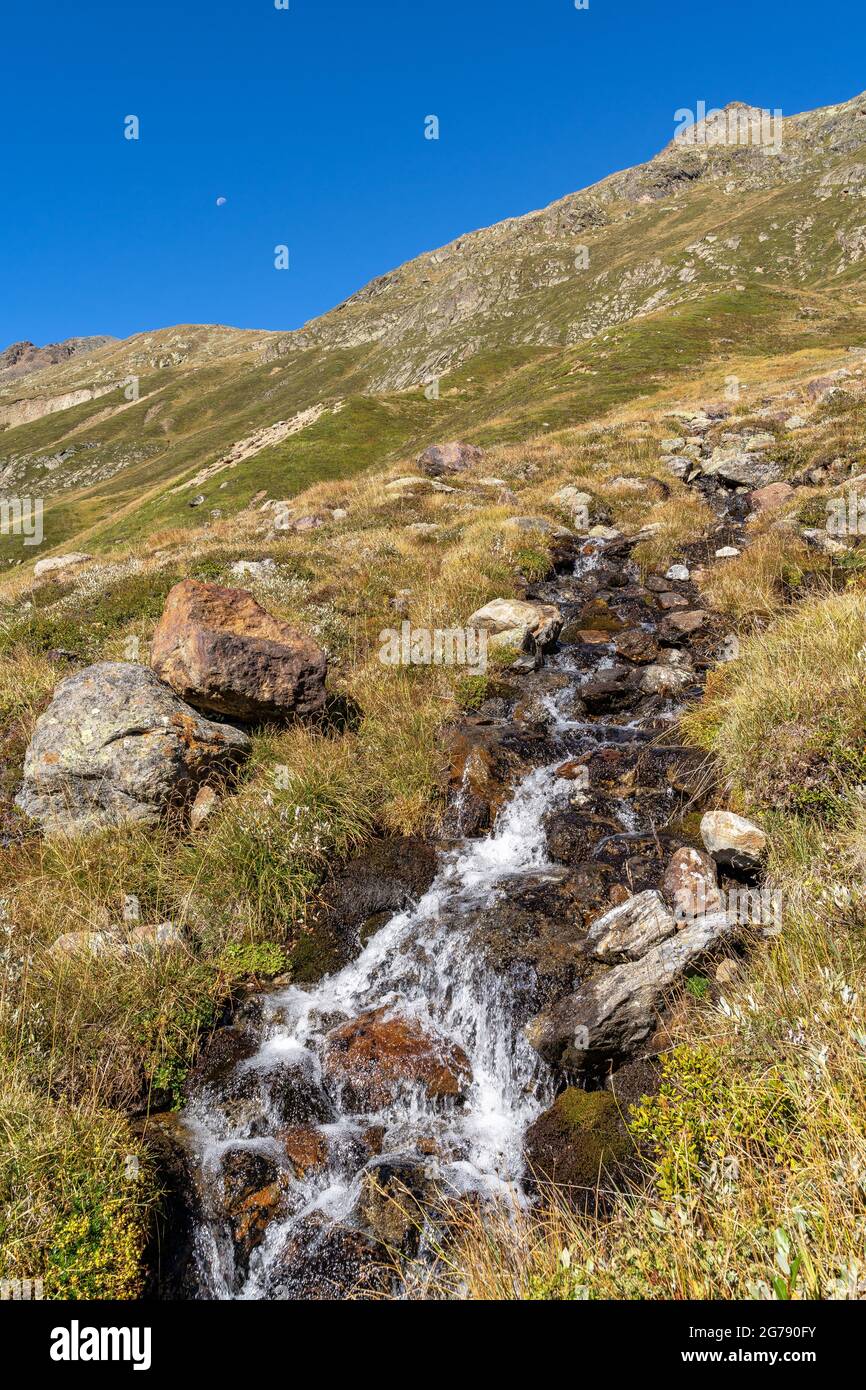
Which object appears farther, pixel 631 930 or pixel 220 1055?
pixel 631 930

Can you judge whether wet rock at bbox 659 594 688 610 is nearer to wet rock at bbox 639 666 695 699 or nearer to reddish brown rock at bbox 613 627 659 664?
reddish brown rock at bbox 613 627 659 664

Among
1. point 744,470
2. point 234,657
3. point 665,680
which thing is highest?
point 744,470

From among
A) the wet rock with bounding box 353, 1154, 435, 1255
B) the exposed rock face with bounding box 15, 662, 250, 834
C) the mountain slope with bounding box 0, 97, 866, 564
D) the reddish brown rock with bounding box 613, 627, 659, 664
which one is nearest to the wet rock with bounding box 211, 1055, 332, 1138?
the wet rock with bounding box 353, 1154, 435, 1255

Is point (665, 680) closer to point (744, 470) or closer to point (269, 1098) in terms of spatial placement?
point (269, 1098)

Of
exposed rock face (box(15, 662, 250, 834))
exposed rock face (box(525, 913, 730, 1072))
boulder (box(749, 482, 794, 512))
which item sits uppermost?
boulder (box(749, 482, 794, 512))

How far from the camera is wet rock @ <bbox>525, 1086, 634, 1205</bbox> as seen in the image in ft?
16.6

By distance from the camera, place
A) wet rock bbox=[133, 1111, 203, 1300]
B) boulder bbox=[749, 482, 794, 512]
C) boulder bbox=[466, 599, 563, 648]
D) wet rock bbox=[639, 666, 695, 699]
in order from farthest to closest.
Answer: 1. boulder bbox=[749, 482, 794, 512]
2. boulder bbox=[466, 599, 563, 648]
3. wet rock bbox=[639, 666, 695, 699]
4. wet rock bbox=[133, 1111, 203, 1300]

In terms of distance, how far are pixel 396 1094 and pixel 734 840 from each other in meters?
4.36

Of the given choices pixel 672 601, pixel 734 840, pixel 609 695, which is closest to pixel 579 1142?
pixel 734 840

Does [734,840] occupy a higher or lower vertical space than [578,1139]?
higher

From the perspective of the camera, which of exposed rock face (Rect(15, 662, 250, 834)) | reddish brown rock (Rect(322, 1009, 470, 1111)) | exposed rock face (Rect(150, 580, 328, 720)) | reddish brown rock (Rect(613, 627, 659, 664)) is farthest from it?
reddish brown rock (Rect(613, 627, 659, 664))

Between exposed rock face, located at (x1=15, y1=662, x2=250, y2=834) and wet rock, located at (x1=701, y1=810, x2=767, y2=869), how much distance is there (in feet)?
22.0

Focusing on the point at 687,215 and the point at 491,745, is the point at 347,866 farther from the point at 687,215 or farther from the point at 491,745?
the point at 687,215

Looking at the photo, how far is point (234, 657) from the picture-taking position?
10000mm
